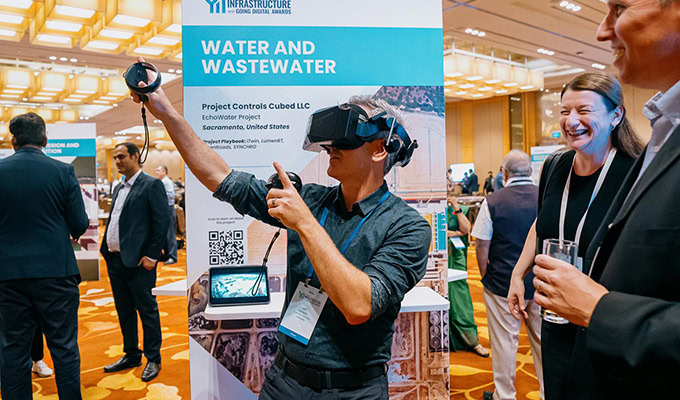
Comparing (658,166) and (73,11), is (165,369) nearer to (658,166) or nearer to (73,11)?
(658,166)

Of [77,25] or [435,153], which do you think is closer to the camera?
[435,153]

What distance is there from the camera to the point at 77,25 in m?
5.66

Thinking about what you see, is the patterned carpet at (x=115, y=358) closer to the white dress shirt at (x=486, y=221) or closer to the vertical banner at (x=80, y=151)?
the vertical banner at (x=80, y=151)

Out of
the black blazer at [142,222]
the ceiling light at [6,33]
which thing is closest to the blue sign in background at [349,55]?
the black blazer at [142,222]

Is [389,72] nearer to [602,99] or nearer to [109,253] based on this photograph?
[602,99]

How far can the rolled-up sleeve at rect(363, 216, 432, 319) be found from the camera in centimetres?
118

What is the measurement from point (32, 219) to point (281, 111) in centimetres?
164

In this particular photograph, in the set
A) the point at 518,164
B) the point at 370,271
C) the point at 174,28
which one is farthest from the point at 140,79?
the point at 174,28

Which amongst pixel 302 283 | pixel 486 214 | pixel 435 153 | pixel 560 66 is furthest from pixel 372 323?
pixel 560 66

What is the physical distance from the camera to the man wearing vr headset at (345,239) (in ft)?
3.92

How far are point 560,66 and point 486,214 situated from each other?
38.1 ft

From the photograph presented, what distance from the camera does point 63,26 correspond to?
18.5ft

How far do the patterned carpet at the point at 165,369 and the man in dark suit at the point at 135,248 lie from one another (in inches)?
6.1

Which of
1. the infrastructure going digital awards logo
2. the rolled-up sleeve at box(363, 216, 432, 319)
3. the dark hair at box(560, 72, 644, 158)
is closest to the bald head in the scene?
the dark hair at box(560, 72, 644, 158)
